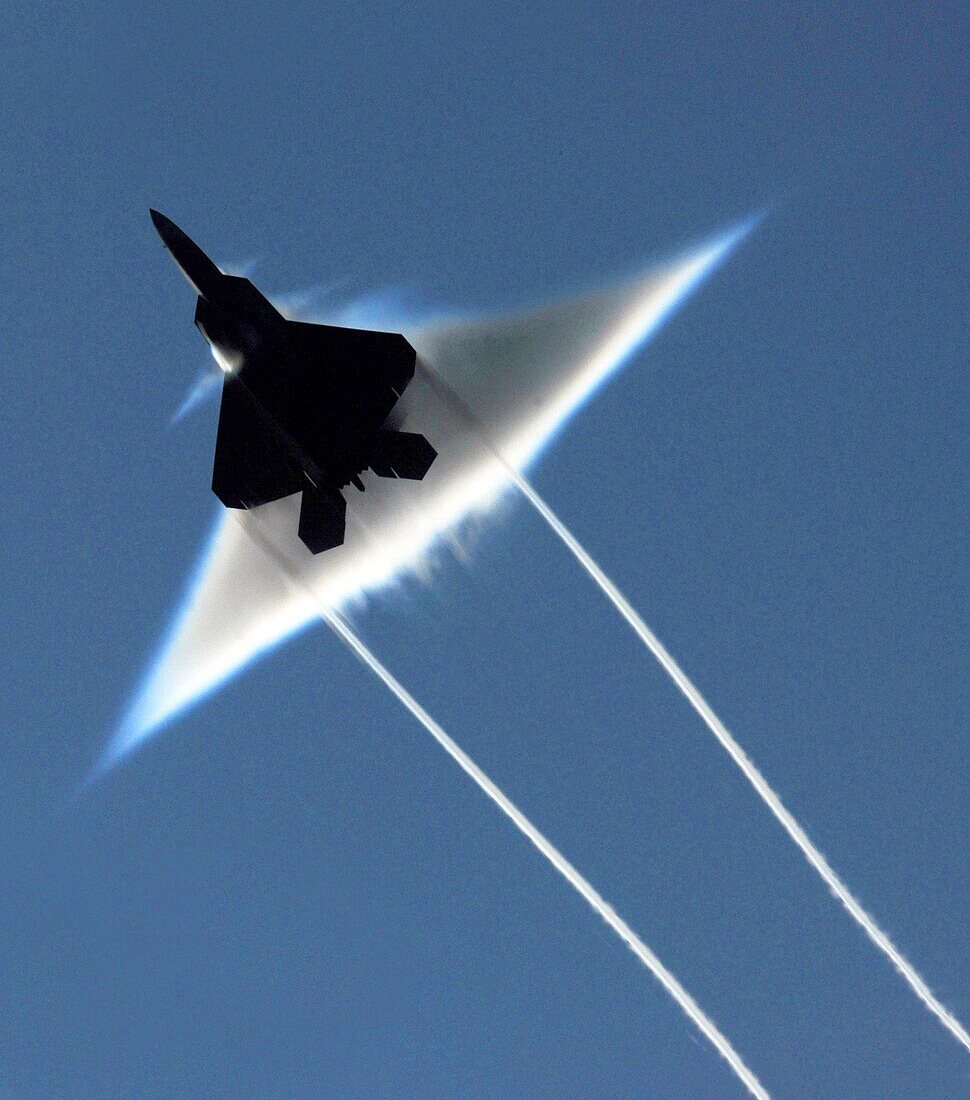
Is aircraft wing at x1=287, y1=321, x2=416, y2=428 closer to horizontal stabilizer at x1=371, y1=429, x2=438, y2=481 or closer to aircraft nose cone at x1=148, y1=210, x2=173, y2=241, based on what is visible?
horizontal stabilizer at x1=371, y1=429, x2=438, y2=481

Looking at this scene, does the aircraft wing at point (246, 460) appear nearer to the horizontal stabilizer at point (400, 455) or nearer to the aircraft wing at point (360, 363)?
the aircraft wing at point (360, 363)

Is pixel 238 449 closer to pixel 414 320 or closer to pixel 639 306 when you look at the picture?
pixel 414 320

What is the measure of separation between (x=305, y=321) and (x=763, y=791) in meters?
20.8

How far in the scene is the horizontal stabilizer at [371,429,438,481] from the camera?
37156 millimetres

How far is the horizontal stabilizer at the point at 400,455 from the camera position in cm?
3716

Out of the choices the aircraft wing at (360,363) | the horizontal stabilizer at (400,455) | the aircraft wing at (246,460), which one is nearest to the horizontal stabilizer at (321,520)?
the aircraft wing at (246,460)

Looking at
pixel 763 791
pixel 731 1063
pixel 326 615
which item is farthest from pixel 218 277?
pixel 731 1063

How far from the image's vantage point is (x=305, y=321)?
128 feet

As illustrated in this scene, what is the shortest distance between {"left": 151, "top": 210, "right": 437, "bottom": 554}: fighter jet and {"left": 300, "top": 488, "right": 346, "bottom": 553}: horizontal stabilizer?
0.03 meters

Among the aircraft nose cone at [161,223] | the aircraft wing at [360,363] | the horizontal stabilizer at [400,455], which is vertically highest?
the aircraft nose cone at [161,223]

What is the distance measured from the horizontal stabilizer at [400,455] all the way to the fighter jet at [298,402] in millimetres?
31

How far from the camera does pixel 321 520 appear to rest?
38.2m

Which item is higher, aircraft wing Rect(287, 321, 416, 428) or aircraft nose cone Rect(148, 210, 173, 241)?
aircraft nose cone Rect(148, 210, 173, 241)

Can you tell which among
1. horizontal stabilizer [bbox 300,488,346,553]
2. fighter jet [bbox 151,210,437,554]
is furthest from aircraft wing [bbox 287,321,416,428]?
horizontal stabilizer [bbox 300,488,346,553]
